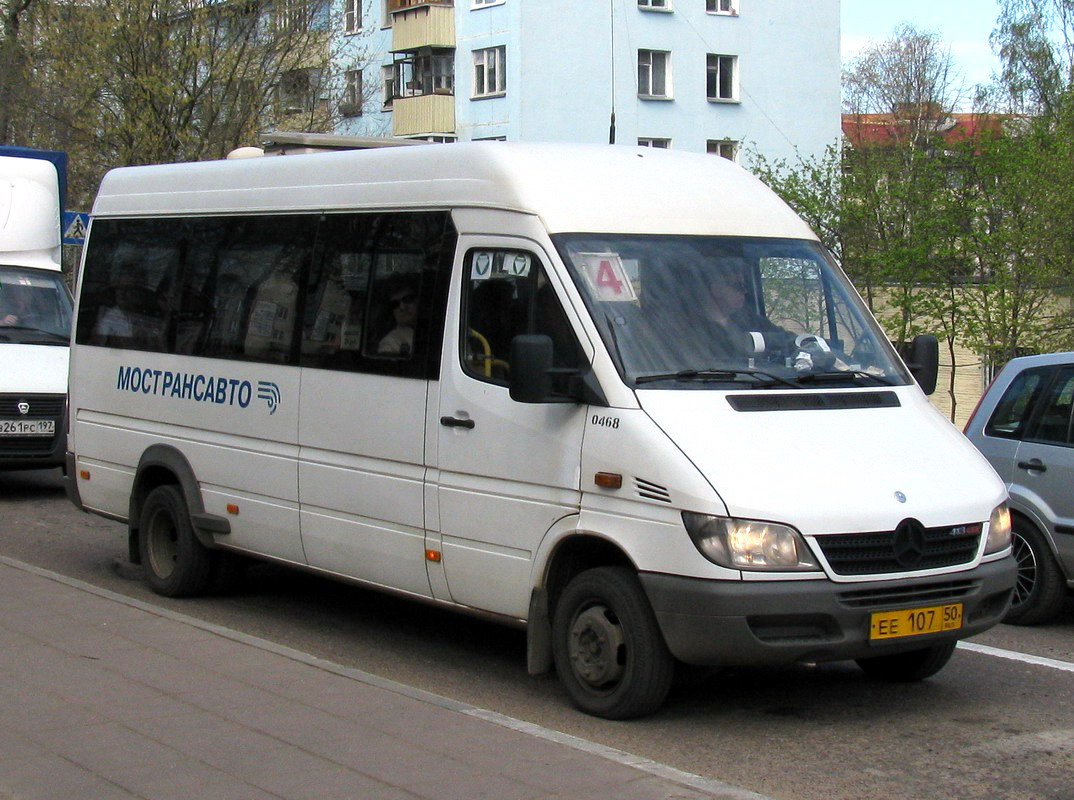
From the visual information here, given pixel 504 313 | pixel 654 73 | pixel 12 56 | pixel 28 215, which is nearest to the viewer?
pixel 504 313

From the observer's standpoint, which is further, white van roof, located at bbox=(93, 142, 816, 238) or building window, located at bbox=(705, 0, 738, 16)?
building window, located at bbox=(705, 0, 738, 16)

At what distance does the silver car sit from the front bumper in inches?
117

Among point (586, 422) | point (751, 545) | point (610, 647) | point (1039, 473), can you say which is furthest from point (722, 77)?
point (751, 545)

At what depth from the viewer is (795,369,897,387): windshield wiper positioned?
7.25 meters

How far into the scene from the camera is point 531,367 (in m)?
6.90

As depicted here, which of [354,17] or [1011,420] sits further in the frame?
[354,17]

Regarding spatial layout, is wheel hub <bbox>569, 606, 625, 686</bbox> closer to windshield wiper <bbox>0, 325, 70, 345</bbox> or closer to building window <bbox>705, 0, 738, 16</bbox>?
windshield wiper <bbox>0, 325, 70, 345</bbox>

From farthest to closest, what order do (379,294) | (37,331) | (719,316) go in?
(37,331), (379,294), (719,316)

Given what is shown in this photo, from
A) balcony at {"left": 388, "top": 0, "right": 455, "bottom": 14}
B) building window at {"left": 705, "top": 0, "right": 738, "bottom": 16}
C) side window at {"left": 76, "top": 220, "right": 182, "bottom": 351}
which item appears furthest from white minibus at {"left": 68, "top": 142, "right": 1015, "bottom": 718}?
building window at {"left": 705, "top": 0, "right": 738, "bottom": 16}

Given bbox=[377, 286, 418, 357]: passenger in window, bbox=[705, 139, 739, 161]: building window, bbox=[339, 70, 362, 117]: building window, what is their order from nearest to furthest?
bbox=[377, 286, 418, 357]: passenger in window < bbox=[339, 70, 362, 117]: building window < bbox=[705, 139, 739, 161]: building window

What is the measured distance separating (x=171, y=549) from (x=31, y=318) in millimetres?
6976

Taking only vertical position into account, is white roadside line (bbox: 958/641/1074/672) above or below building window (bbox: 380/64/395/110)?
below

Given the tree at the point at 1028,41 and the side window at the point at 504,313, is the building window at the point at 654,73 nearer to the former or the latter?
the tree at the point at 1028,41

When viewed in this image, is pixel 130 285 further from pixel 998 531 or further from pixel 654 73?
pixel 654 73
